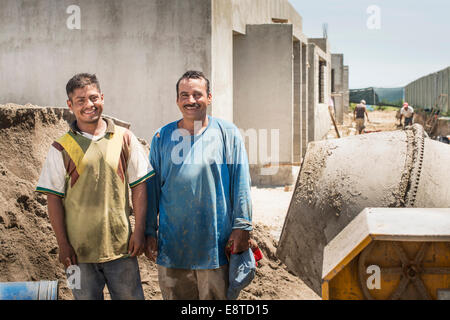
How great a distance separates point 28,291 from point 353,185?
2.54m

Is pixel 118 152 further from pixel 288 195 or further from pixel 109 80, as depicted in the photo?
pixel 288 195

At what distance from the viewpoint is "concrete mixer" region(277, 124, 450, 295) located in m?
3.91

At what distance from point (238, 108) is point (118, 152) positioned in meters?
8.54

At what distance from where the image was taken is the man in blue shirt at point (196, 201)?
3010 millimetres

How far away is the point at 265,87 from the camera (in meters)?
11.2

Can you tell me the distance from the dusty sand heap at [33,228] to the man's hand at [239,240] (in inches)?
84.3

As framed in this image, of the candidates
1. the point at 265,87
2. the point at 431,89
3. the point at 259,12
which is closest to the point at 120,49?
the point at 265,87

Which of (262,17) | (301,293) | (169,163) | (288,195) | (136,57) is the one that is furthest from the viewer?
(262,17)

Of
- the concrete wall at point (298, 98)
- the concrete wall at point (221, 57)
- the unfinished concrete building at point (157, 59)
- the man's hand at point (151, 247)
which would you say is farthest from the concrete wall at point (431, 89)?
the man's hand at point (151, 247)

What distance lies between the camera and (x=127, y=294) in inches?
113

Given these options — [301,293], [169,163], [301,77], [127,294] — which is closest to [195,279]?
[127,294]

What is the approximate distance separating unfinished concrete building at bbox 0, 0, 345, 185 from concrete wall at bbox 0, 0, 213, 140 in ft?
0.06

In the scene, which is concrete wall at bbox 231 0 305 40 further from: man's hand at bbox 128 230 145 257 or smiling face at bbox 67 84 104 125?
man's hand at bbox 128 230 145 257

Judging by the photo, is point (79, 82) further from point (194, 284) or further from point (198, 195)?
point (194, 284)
